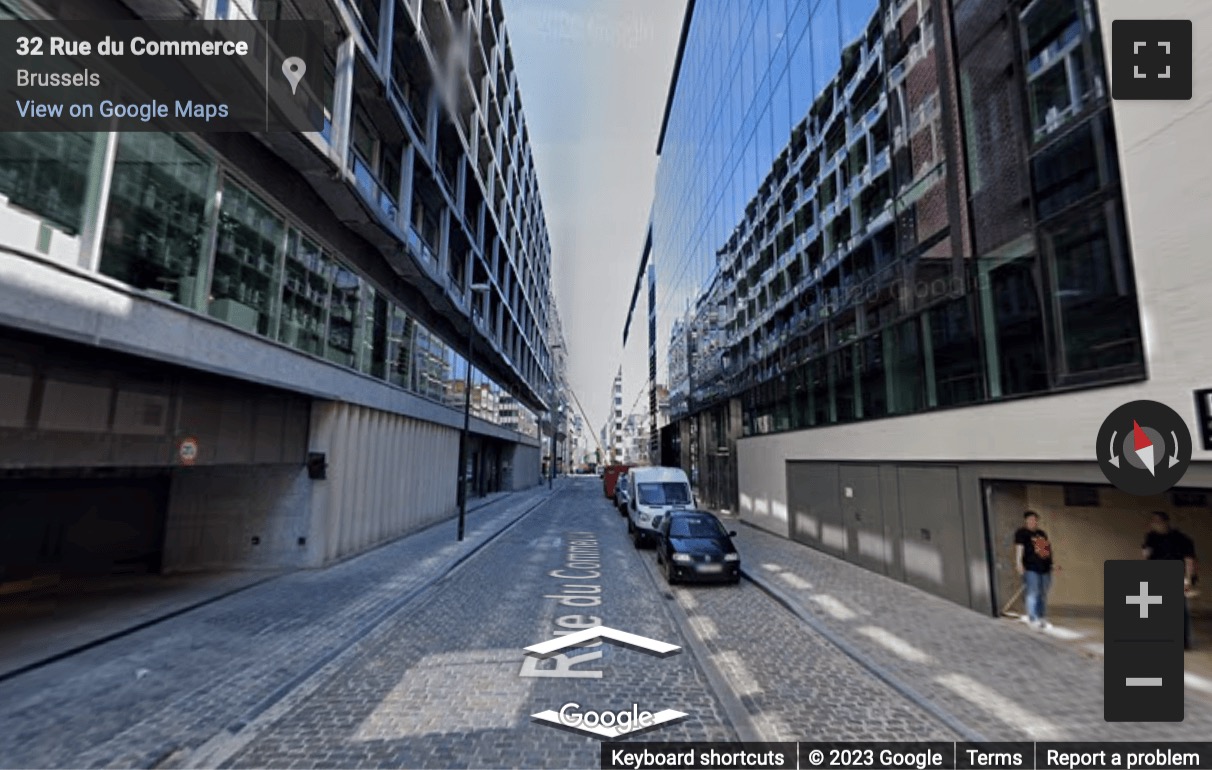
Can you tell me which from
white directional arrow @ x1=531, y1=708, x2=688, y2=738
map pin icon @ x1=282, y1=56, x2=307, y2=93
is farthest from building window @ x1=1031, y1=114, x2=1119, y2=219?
map pin icon @ x1=282, y1=56, x2=307, y2=93

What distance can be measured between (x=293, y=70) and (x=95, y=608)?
34.1ft

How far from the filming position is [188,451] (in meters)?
9.02

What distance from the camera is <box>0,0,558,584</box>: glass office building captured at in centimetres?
641

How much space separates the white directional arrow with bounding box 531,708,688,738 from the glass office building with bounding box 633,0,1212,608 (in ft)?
21.1

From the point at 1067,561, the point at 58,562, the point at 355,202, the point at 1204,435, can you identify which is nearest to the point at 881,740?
the point at 1204,435

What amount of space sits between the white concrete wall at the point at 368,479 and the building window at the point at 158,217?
4976 millimetres

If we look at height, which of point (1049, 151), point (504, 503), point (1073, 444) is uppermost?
point (1049, 151)

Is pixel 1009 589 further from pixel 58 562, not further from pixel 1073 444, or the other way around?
pixel 58 562

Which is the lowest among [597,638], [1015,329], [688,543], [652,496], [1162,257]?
[597,638]

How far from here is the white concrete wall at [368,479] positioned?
1266 cm

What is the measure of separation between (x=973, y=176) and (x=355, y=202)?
1322 cm

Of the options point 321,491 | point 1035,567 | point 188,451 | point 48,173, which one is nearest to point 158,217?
point 48,173

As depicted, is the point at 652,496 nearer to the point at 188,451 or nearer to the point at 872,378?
the point at 872,378

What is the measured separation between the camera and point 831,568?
41.2 ft
